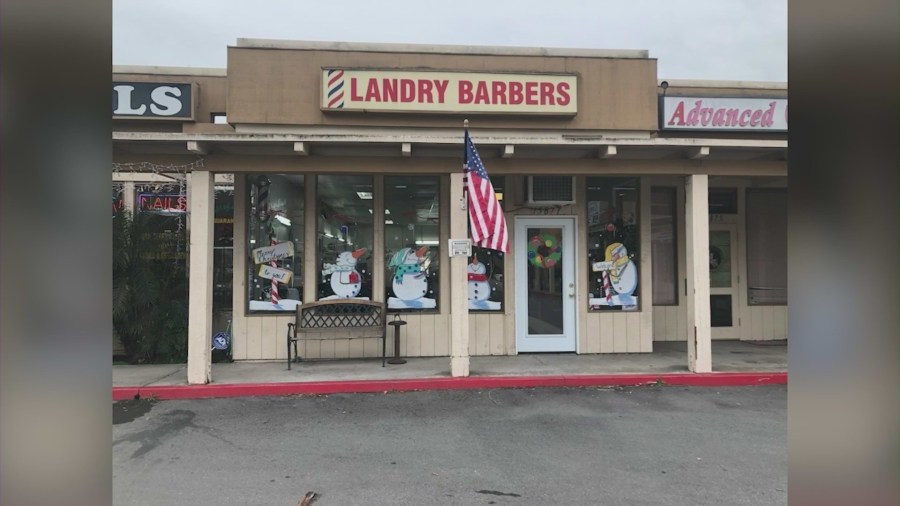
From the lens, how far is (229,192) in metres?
9.58

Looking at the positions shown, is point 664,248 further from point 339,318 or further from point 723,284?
point 339,318

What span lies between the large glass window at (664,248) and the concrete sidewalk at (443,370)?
1.25 meters

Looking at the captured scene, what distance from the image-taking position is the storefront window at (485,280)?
8.88 m

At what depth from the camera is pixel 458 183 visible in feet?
23.9

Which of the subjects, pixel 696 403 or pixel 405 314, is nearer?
pixel 696 403

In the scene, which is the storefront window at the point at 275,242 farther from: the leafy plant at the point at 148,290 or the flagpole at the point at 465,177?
the flagpole at the point at 465,177

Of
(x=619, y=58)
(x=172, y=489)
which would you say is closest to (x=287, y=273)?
(x=172, y=489)

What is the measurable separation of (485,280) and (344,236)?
2.45 meters

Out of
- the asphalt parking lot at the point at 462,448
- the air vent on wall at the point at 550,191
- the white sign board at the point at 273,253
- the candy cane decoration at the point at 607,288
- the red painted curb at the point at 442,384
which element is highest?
the air vent on wall at the point at 550,191

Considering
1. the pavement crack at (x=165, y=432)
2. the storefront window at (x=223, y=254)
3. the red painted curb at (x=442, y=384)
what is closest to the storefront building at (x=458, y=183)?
the red painted curb at (x=442, y=384)

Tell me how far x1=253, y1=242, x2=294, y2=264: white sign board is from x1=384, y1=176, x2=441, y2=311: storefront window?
1.56 metres

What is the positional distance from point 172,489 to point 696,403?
5593mm
